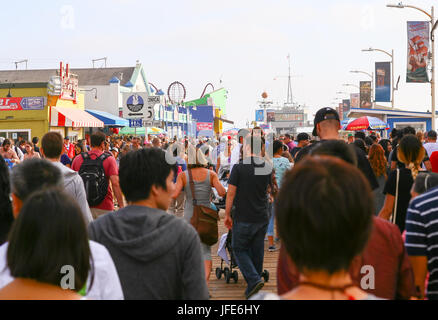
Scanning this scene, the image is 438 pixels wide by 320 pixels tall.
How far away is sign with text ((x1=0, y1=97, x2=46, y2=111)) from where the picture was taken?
3134 centimetres

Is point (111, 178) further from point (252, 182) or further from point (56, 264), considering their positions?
point (56, 264)

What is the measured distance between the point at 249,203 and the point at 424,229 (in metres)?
3.97

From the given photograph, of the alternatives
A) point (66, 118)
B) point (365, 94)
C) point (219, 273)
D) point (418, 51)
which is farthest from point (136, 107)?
point (365, 94)

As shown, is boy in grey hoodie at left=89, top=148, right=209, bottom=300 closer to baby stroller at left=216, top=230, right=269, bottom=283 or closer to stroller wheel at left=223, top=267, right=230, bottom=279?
baby stroller at left=216, top=230, right=269, bottom=283

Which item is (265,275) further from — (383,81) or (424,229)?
(383,81)

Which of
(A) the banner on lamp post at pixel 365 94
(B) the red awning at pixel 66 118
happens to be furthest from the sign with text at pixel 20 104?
(A) the banner on lamp post at pixel 365 94

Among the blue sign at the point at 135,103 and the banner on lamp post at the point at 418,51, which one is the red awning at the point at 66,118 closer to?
the blue sign at the point at 135,103

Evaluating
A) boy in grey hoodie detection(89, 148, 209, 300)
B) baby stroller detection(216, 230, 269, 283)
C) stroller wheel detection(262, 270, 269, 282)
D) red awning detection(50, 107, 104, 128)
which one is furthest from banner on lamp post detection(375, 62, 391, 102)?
boy in grey hoodie detection(89, 148, 209, 300)

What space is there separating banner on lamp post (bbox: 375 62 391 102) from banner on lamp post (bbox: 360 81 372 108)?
259 inches

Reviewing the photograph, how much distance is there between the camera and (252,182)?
280 inches

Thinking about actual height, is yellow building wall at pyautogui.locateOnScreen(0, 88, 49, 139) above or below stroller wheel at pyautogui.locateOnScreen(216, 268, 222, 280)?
above
